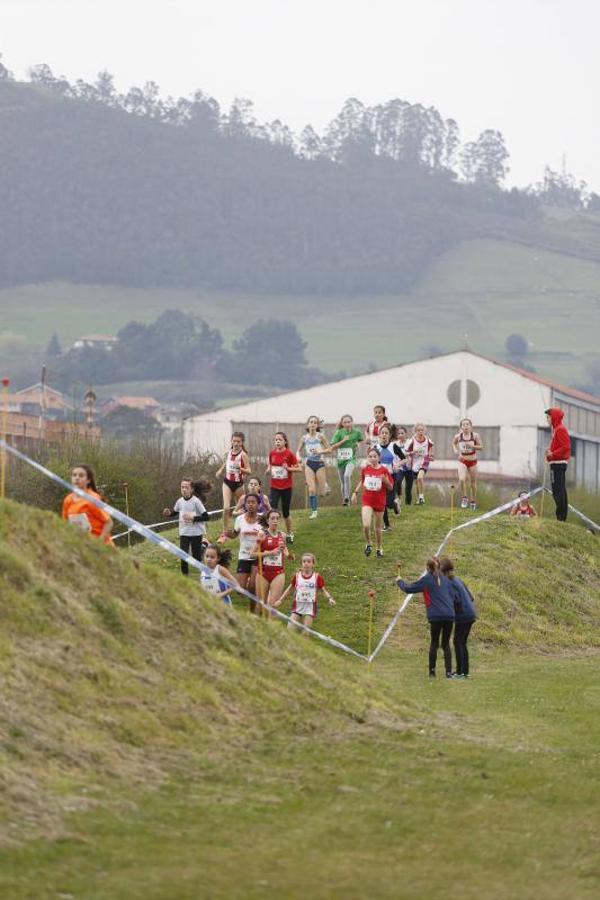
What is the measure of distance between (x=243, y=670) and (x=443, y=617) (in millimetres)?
7576

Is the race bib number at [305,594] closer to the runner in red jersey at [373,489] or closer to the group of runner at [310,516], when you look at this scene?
the group of runner at [310,516]

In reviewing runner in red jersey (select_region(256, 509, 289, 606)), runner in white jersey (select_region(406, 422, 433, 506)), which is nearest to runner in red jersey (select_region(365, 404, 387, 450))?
runner in white jersey (select_region(406, 422, 433, 506))

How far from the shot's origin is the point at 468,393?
10206 cm

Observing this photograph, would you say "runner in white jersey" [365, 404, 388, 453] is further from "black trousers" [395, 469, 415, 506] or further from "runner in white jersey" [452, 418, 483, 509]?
"black trousers" [395, 469, 415, 506]

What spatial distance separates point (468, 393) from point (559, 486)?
66305 mm

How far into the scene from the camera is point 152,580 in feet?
56.0

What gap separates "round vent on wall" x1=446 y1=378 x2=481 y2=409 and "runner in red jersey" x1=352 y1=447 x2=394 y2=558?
2793 inches

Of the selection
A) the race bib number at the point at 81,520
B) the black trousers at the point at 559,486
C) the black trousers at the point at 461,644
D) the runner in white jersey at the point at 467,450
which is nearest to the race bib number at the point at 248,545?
the black trousers at the point at 461,644

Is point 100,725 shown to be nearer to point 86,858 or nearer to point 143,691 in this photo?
point 143,691

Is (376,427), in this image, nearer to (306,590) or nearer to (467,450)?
(467,450)

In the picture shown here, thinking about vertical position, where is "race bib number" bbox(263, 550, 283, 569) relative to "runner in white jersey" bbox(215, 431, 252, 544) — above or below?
below

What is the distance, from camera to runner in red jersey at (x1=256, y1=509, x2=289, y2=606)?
25.9 m

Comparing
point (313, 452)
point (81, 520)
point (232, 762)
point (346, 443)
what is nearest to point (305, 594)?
point (313, 452)

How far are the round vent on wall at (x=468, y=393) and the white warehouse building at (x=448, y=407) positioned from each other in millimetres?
55
